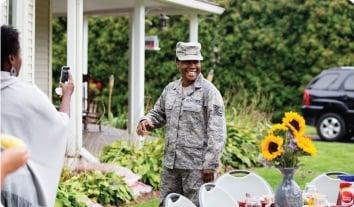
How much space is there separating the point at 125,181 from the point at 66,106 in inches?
197

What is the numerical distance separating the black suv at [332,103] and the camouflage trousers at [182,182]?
413 inches

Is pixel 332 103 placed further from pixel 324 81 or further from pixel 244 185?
pixel 244 185

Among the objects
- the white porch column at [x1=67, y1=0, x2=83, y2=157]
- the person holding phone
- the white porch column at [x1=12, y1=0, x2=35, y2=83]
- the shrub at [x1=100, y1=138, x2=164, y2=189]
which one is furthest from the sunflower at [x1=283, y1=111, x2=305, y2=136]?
the white porch column at [x1=67, y1=0, x2=83, y2=157]

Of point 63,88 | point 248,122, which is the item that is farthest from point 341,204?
point 248,122

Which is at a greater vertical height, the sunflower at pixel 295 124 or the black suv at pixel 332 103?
the sunflower at pixel 295 124

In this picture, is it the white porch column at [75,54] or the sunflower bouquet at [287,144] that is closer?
the sunflower bouquet at [287,144]

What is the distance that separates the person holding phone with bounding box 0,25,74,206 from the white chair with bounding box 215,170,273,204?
7.41ft

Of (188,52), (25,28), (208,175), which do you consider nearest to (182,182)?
(208,175)

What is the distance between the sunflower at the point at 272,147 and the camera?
15.9ft

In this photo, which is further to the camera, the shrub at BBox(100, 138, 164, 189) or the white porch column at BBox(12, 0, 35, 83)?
the shrub at BBox(100, 138, 164, 189)

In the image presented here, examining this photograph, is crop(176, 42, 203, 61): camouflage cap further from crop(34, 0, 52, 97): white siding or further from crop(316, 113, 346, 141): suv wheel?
crop(316, 113, 346, 141): suv wheel

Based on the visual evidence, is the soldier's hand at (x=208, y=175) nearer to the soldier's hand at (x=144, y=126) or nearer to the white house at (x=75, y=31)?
the soldier's hand at (x=144, y=126)

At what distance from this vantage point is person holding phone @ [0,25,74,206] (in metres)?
3.89

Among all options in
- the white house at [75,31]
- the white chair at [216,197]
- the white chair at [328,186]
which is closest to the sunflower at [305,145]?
the white chair at [216,197]
